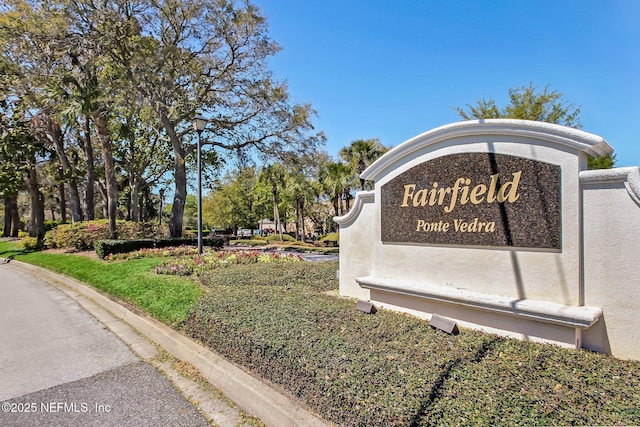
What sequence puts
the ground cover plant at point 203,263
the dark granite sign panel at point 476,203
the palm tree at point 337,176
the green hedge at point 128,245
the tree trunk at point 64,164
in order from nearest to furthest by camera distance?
the dark granite sign panel at point 476,203, the ground cover plant at point 203,263, the green hedge at point 128,245, the tree trunk at point 64,164, the palm tree at point 337,176

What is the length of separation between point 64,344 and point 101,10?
14600 millimetres

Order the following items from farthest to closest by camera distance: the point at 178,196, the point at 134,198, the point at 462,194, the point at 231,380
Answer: the point at 134,198 → the point at 178,196 → the point at 462,194 → the point at 231,380

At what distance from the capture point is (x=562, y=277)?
3.47 m

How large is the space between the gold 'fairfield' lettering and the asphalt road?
3.53 metres

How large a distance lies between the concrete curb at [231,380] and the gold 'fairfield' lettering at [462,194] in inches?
113

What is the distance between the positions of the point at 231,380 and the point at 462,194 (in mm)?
3371

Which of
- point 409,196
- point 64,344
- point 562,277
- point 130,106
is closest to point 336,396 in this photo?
point 562,277

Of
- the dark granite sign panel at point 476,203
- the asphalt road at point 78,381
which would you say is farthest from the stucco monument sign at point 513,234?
the asphalt road at point 78,381

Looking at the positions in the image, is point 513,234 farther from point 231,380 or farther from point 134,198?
point 134,198

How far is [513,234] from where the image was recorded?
3.82m

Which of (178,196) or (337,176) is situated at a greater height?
(337,176)

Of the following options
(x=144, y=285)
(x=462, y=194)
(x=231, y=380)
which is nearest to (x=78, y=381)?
(x=231, y=380)

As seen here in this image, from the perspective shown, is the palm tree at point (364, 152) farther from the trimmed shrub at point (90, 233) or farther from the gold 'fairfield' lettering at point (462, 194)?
the gold 'fairfield' lettering at point (462, 194)

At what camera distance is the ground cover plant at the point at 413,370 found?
243cm
